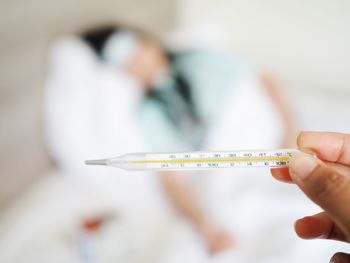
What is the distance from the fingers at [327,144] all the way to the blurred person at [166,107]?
0.46m

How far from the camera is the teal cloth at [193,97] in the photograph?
1.30 metres

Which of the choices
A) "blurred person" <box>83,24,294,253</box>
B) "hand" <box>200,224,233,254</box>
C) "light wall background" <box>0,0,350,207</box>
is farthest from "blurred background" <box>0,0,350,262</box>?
"hand" <box>200,224,233,254</box>

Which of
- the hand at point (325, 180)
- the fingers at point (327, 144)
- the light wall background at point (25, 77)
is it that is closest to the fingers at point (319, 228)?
the hand at point (325, 180)

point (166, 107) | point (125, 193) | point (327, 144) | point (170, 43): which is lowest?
point (125, 193)

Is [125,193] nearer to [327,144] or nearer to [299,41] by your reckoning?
[327,144]

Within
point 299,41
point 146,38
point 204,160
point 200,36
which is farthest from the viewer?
point 200,36

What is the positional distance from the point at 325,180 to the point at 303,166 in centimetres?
4

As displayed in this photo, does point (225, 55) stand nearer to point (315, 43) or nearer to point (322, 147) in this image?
point (315, 43)

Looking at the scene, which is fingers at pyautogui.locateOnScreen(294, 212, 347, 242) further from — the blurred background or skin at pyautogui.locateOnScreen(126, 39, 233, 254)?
the blurred background

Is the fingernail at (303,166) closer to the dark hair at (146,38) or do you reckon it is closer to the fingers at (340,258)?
the fingers at (340,258)

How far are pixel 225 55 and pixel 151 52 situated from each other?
34cm

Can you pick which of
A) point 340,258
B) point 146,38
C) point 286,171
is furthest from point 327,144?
point 146,38

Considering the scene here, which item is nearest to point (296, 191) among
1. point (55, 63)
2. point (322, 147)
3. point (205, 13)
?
point (322, 147)

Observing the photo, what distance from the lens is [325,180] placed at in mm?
504
